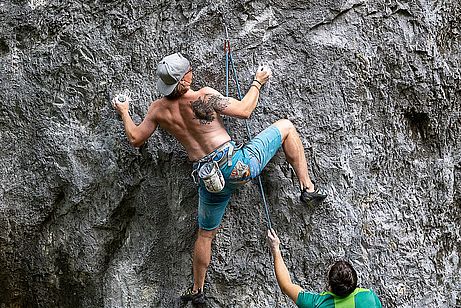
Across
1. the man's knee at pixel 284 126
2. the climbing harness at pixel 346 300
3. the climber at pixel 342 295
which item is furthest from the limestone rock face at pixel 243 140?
the climbing harness at pixel 346 300

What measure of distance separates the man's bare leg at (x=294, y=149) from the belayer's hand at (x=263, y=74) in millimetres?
345

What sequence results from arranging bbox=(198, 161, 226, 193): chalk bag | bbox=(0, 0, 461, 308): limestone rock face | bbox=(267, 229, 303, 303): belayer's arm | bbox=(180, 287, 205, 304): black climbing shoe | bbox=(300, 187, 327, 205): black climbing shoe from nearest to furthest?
bbox=(267, 229, 303, 303): belayer's arm → bbox=(198, 161, 226, 193): chalk bag → bbox=(300, 187, 327, 205): black climbing shoe → bbox=(0, 0, 461, 308): limestone rock face → bbox=(180, 287, 205, 304): black climbing shoe

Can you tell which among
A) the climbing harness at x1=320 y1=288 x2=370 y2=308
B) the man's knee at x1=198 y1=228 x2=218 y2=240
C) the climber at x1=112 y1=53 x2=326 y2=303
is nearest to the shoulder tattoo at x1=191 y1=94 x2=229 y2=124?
the climber at x1=112 y1=53 x2=326 y2=303

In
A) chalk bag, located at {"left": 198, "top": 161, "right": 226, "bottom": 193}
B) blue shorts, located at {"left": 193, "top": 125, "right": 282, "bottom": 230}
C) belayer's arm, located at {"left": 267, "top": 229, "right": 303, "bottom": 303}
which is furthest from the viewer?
blue shorts, located at {"left": 193, "top": 125, "right": 282, "bottom": 230}

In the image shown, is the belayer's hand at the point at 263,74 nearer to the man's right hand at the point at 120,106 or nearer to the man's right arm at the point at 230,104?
the man's right arm at the point at 230,104

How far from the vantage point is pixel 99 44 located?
6.18 metres

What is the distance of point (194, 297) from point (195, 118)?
4.95ft

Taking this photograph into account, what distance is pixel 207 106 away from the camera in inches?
214

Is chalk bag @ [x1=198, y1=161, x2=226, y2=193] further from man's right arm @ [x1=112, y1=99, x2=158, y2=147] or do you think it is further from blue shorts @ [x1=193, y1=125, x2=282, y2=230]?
man's right arm @ [x1=112, y1=99, x2=158, y2=147]

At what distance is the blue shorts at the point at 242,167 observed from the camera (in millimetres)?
5410

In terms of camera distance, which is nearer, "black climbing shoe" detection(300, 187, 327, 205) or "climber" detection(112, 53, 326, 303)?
"climber" detection(112, 53, 326, 303)

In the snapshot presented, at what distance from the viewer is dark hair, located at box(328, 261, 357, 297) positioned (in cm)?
461

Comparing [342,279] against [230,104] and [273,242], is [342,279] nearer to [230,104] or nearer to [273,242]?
[273,242]

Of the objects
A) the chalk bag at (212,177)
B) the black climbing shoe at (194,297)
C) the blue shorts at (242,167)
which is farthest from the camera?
the black climbing shoe at (194,297)
